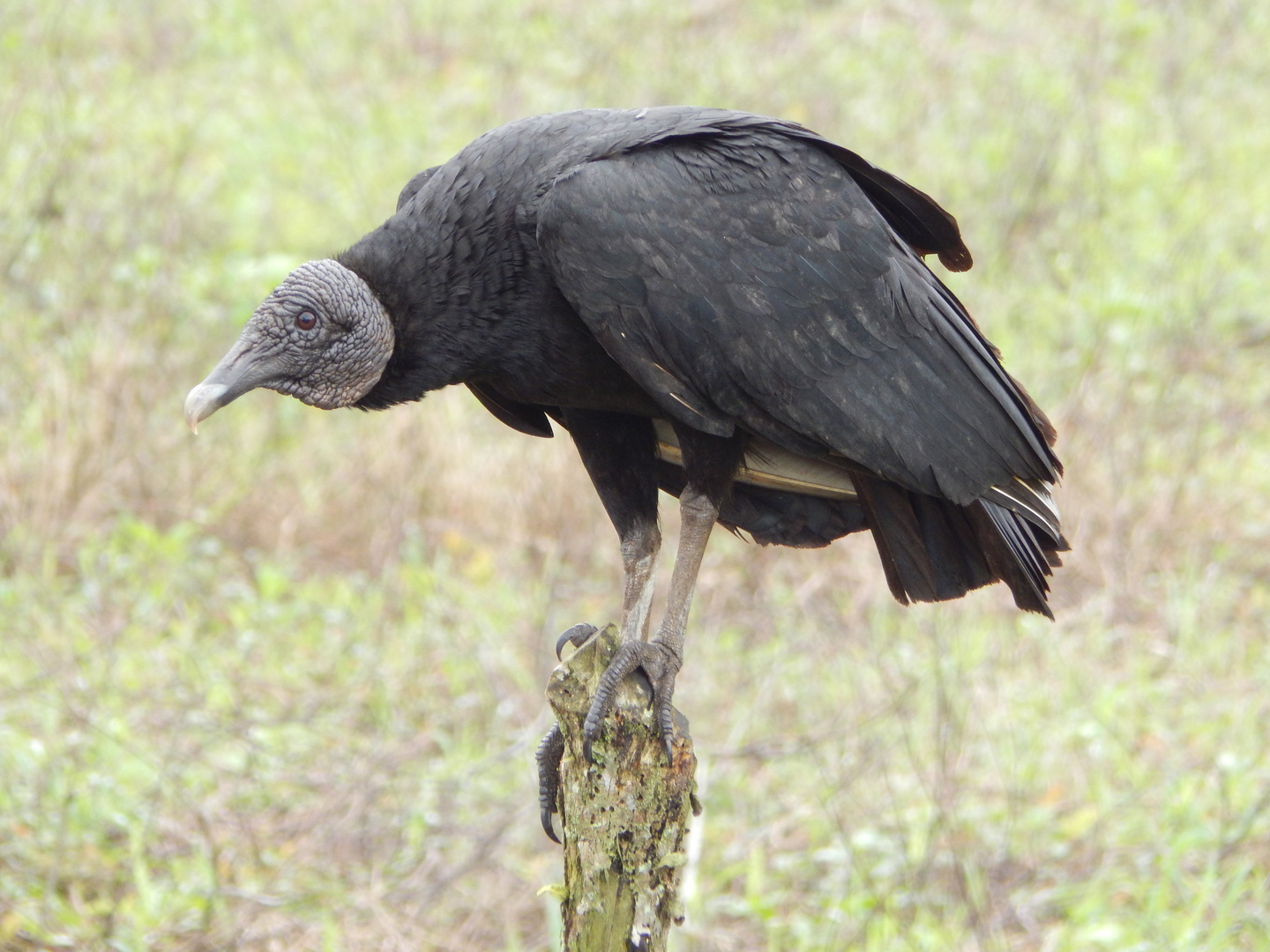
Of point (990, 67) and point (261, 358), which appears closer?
point (261, 358)

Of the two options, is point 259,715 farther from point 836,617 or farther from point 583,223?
point 583,223

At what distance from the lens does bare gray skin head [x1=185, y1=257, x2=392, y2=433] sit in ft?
7.92

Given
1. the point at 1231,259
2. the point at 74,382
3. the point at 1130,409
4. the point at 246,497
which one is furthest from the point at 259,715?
the point at 1231,259

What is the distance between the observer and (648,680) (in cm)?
239

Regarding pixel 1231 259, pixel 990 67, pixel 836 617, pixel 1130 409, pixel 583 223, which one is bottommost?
pixel 583 223

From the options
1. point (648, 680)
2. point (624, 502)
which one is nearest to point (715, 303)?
point (624, 502)

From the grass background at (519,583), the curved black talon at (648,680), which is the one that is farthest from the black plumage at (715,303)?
the grass background at (519,583)

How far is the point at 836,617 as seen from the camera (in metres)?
4.49

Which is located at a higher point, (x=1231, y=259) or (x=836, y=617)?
(x=1231, y=259)

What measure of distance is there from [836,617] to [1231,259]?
3194 millimetres

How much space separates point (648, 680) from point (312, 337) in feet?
2.91

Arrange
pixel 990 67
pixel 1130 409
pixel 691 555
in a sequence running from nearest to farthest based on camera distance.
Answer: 1. pixel 691 555
2. pixel 1130 409
3. pixel 990 67

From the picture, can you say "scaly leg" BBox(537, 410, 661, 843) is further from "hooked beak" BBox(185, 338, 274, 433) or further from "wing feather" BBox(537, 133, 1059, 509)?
"hooked beak" BBox(185, 338, 274, 433)

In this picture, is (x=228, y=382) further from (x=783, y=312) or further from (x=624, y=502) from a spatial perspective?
(x=783, y=312)
